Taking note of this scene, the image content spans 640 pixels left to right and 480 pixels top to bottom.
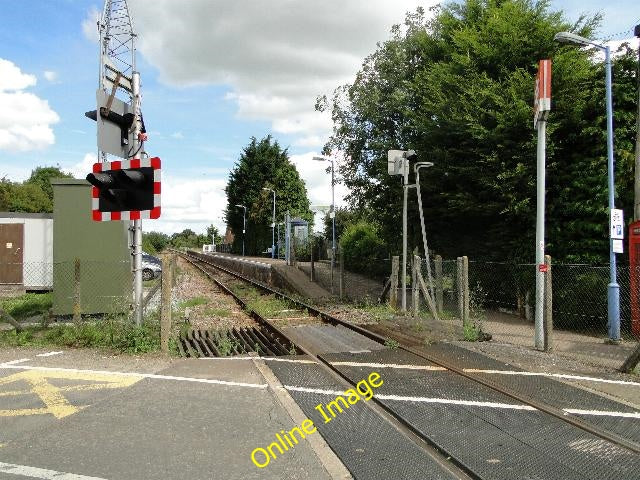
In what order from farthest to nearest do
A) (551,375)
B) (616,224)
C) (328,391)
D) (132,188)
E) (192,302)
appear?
(192,302)
(616,224)
(132,188)
(551,375)
(328,391)

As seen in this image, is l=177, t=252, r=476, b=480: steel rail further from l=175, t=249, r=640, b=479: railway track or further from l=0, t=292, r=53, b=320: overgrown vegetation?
l=0, t=292, r=53, b=320: overgrown vegetation

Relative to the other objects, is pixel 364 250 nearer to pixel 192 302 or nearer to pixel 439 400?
pixel 192 302

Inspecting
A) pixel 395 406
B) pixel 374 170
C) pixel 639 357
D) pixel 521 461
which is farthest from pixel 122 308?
pixel 374 170

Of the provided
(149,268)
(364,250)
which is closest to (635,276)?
(364,250)

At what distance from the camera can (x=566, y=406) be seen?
18.9 feet

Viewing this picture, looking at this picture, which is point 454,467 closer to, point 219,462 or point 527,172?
point 219,462

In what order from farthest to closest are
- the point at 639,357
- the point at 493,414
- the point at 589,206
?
the point at 589,206, the point at 639,357, the point at 493,414

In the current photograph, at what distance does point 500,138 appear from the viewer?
14.3 meters

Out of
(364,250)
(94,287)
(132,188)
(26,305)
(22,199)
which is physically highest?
(22,199)

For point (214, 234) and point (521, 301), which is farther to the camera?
point (214, 234)

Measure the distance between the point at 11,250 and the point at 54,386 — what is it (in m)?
15.2

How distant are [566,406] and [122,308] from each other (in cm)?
763

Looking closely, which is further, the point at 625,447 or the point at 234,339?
the point at 234,339

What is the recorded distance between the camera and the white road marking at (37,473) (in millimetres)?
3912
